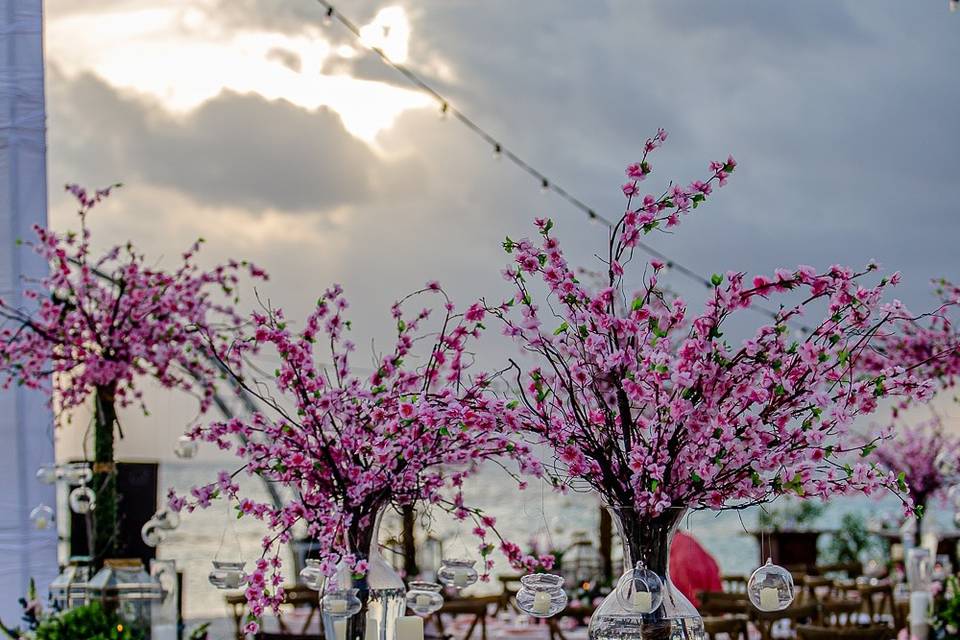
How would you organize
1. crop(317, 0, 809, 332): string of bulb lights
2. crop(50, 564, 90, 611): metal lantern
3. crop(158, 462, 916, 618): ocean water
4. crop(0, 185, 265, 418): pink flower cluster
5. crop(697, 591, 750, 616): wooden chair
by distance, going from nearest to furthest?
1. crop(50, 564, 90, 611): metal lantern
2. crop(0, 185, 265, 418): pink flower cluster
3. crop(697, 591, 750, 616): wooden chair
4. crop(317, 0, 809, 332): string of bulb lights
5. crop(158, 462, 916, 618): ocean water

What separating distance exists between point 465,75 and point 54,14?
3.08 meters

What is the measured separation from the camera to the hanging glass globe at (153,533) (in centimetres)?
430

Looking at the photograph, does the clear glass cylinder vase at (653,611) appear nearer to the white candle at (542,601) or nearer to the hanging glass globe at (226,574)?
the white candle at (542,601)

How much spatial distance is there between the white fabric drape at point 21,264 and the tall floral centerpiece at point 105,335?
101 centimetres

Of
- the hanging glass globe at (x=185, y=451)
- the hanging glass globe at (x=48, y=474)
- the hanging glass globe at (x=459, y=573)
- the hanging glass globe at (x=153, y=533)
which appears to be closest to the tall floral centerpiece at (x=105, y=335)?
the hanging glass globe at (x=153, y=533)

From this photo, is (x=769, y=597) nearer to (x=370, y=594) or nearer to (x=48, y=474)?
(x=370, y=594)

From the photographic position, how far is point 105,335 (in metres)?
4.23

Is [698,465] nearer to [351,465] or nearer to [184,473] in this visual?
[351,465]

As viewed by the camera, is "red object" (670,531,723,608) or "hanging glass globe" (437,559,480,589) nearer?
"hanging glass globe" (437,559,480,589)

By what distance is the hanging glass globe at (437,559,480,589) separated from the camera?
2764 millimetres

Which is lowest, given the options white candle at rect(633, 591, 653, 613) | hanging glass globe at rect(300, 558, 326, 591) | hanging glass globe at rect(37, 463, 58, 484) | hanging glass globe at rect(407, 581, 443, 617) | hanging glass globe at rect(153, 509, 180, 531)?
hanging glass globe at rect(407, 581, 443, 617)

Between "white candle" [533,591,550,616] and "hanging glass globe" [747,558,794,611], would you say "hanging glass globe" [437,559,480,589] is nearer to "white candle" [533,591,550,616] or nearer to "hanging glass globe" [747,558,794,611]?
"white candle" [533,591,550,616]

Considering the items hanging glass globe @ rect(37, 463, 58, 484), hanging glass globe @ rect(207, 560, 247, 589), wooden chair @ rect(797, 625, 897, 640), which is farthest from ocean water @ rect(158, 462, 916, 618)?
wooden chair @ rect(797, 625, 897, 640)

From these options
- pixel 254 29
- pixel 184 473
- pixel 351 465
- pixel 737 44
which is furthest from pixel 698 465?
pixel 184 473
